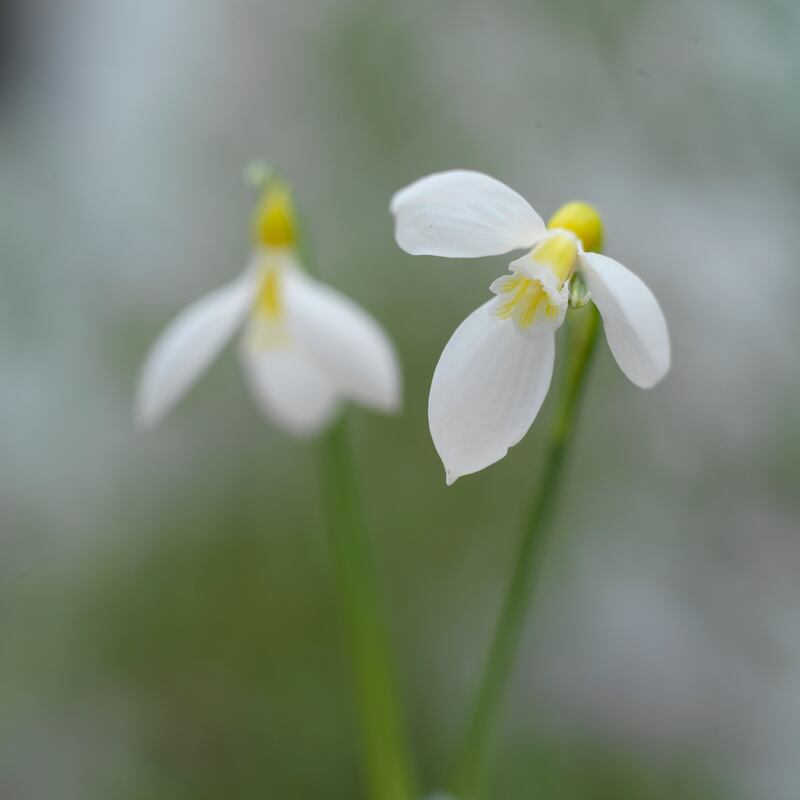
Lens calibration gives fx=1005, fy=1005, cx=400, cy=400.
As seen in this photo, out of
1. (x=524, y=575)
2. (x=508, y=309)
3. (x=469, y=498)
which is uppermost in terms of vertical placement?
(x=508, y=309)

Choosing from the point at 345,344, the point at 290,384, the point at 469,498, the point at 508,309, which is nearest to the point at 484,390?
the point at 508,309

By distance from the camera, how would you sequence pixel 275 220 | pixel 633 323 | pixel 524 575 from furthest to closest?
1. pixel 275 220
2. pixel 524 575
3. pixel 633 323

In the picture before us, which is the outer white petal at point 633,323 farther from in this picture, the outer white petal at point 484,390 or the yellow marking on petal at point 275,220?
the yellow marking on petal at point 275,220

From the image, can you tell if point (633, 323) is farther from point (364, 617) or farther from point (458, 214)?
point (364, 617)

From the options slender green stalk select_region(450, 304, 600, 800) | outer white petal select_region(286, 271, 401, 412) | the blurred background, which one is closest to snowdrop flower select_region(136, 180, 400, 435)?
outer white petal select_region(286, 271, 401, 412)

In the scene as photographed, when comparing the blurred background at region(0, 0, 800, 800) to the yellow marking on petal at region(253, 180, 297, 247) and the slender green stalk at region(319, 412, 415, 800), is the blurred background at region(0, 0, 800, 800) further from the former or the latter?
the yellow marking on petal at region(253, 180, 297, 247)

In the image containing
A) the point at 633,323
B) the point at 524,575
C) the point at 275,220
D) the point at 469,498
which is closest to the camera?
the point at 633,323
